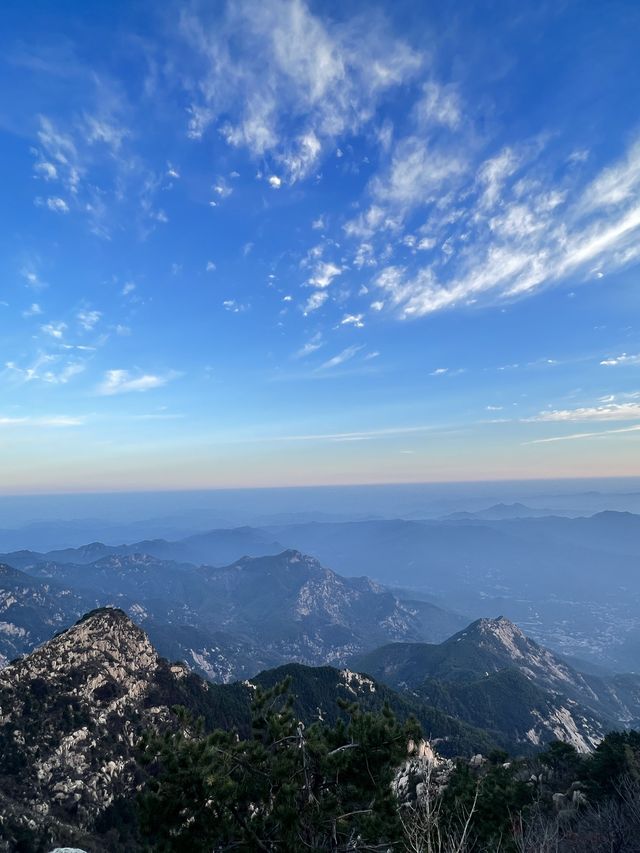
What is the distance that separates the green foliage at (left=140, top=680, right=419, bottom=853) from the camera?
12984mm

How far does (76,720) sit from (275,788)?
7033cm

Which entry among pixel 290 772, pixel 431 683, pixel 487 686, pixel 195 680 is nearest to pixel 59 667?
pixel 195 680

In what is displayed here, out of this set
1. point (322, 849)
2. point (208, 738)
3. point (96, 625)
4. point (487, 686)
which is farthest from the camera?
point (487, 686)

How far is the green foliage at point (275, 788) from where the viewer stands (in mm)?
12984

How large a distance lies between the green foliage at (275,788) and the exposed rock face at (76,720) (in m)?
45.4

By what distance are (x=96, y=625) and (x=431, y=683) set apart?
15355 cm

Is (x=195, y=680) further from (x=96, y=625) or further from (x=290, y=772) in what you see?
(x=290, y=772)

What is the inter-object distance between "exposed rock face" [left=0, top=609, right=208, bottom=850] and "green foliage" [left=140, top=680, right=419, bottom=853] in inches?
1788

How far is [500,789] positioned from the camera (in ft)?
98.7

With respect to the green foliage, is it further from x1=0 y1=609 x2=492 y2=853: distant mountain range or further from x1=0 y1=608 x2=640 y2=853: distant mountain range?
x1=0 y1=609 x2=492 y2=853: distant mountain range

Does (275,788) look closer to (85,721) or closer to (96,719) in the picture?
(85,721)

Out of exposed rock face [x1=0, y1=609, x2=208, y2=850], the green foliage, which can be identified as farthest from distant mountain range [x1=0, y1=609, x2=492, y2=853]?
the green foliage

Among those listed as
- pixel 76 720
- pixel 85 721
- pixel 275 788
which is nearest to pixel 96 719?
pixel 85 721

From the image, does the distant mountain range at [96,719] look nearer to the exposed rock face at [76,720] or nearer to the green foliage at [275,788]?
the exposed rock face at [76,720]
